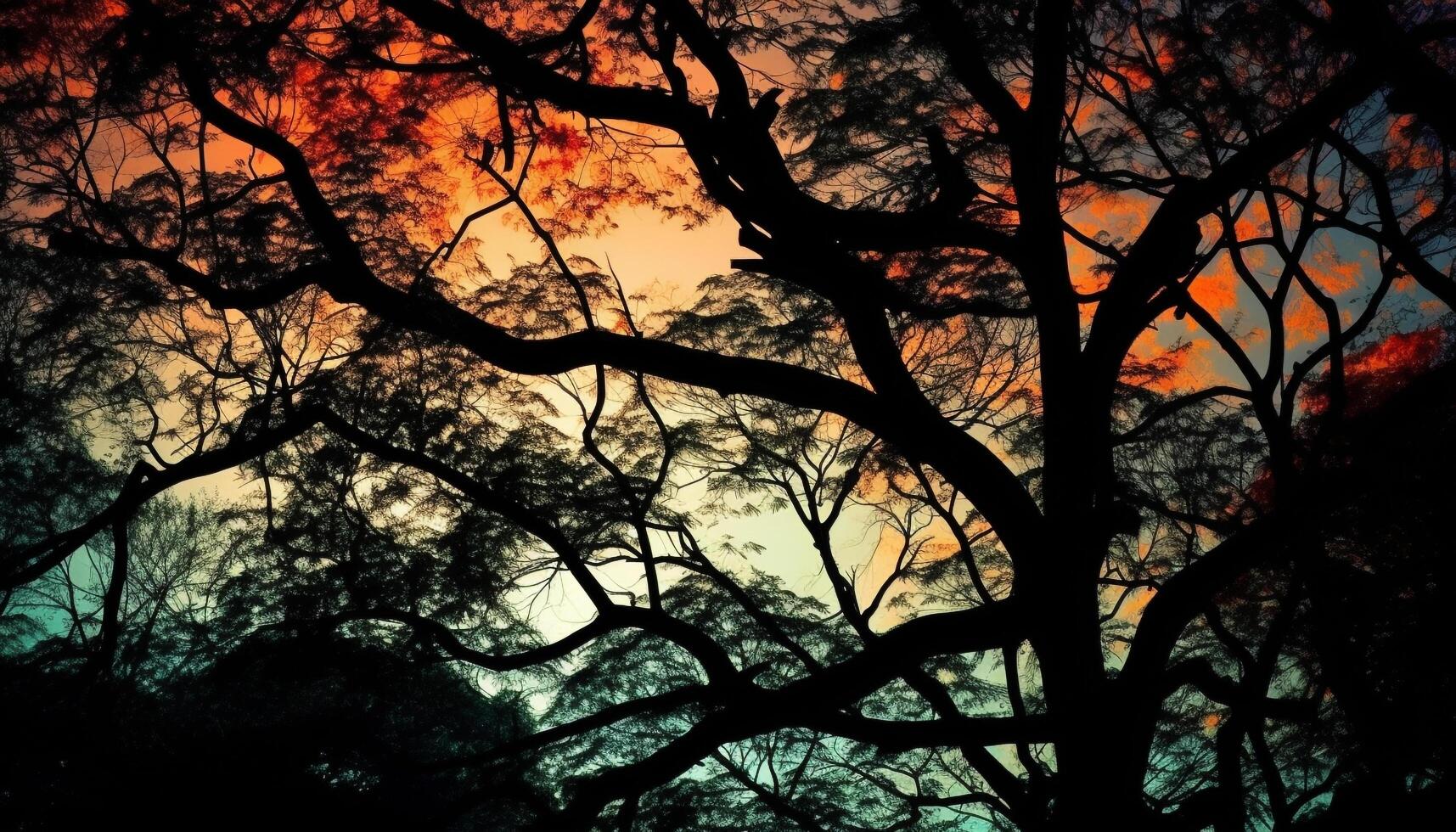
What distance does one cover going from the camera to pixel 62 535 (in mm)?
3727

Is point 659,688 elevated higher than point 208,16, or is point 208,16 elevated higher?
point 208,16

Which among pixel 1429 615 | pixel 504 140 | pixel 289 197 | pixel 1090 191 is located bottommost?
pixel 1429 615

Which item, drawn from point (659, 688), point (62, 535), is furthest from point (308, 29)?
point (659, 688)

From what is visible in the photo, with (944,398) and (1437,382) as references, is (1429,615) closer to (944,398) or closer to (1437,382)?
(1437,382)

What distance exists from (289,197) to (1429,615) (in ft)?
26.8

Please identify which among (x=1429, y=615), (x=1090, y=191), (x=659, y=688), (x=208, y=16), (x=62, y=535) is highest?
(x=1090, y=191)

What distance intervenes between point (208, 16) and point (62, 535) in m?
3.04

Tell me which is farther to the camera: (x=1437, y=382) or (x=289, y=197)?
(x=289, y=197)

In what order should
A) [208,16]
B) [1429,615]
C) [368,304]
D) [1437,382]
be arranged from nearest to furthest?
[1437,382] → [368,304] → [1429,615] → [208,16]

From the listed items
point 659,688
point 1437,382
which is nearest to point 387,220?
point 659,688

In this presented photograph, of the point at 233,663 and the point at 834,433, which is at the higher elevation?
the point at 834,433

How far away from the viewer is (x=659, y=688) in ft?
30.7

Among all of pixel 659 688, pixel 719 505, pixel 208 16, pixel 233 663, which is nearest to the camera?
pixel 233 663

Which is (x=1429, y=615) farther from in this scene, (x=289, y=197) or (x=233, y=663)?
(x=289, y=197)
